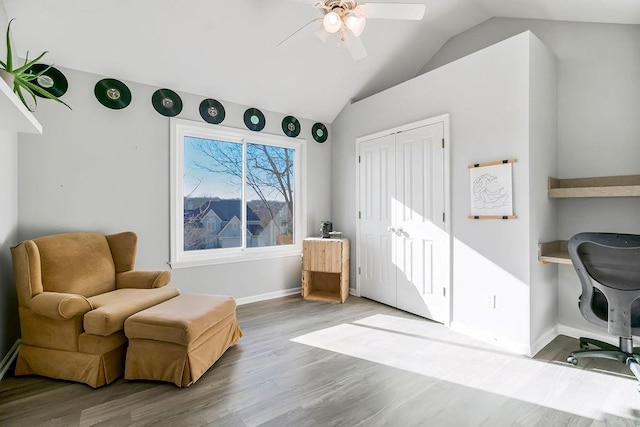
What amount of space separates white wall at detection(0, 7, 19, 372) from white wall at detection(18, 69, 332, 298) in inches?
6.5

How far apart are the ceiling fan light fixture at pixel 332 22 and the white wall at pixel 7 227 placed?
2385 millimetres

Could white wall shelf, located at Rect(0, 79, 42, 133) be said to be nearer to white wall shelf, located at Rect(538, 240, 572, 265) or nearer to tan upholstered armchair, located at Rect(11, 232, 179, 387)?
tan upholstered armchair, located at Rect(11, 232, 179, 387)

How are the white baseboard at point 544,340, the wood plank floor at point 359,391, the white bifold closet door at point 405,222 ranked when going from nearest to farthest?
the wood plank floor at point 359,391 < the white baseboard at point 544,340 < the white bifold closet door at point 405,222

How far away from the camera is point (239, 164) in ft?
13.5

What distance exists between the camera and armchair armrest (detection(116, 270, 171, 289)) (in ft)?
9.41

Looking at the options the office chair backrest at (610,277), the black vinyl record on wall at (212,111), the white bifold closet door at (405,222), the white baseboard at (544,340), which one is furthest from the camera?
the black vinyl record on wall at (212,111)

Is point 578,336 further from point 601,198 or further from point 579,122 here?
point 579,122

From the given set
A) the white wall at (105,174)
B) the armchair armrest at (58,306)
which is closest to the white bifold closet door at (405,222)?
the white wall at (105,174)

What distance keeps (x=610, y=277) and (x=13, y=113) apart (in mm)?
3682

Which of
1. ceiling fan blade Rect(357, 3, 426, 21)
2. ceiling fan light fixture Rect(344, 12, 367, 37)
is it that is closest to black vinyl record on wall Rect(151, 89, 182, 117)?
ceiling fan light fixture Rect(344, 12, 367, 37)

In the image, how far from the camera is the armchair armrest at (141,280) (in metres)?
2.87

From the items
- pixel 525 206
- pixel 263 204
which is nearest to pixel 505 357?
pixel 525 206

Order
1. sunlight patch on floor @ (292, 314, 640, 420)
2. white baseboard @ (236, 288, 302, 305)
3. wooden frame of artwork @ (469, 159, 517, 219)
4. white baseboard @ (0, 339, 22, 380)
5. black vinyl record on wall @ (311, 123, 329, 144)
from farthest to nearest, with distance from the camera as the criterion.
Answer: black vinyl record on wall @ (311, 123, 329, 144), white baseboard @ (236, 288, 302, 305), wooden frame of artwork @ (469, 159, 517, 219), white baseboard @ (0, 339, 22, 380), sunlight patch on floor @ (292, 314, 640, 420)

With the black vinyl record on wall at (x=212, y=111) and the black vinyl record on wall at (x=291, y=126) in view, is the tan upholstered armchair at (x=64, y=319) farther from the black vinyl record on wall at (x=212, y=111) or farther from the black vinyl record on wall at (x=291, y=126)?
the black vinyl record on wall at (x=291, y=126)
